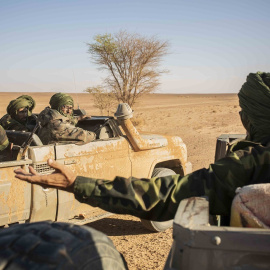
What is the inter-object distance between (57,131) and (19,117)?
134cm

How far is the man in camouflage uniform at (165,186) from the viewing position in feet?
5.95

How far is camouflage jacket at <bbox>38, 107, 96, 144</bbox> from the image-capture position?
477 cm

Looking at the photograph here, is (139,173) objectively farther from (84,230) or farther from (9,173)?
(84,230)

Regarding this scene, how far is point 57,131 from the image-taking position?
16.0 ft

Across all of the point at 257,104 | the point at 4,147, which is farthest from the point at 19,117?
the point at 257,104

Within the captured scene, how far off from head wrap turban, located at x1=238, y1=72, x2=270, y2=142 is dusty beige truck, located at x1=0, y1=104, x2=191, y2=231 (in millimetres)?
2512

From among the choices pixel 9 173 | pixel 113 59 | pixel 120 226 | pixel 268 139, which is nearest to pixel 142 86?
pixel 113 59

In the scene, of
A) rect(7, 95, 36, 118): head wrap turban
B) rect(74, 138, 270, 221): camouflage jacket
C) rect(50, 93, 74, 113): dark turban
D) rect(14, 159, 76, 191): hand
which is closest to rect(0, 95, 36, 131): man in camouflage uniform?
rect(7, 95, 36, 118): head wrap turban

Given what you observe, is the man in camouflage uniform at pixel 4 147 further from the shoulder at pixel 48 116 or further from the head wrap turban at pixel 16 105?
the head wrap turban at pixel 16 105

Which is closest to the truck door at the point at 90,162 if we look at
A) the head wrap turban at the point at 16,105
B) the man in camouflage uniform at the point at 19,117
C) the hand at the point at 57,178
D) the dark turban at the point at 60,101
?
the dark turban at the point at 60,101

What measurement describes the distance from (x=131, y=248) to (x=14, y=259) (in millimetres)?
3625

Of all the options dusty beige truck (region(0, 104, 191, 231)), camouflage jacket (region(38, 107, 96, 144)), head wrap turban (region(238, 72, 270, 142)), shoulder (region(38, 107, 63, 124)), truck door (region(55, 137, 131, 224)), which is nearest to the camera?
head wrap turban (region(238, 72, 270, 142))

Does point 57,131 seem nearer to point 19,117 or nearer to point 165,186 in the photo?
point 19,117

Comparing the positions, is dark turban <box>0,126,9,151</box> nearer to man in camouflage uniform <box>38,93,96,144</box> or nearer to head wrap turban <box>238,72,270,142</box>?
man in camouflage uniform <box>38,93,96,144</box>
